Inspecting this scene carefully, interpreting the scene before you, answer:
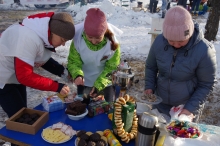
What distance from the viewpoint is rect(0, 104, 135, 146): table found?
1914mm

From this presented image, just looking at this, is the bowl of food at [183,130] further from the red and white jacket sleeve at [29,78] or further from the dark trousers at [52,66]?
the dark trousers at [52,66]

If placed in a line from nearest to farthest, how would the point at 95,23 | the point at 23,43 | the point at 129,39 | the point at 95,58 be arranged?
the point at 23,43
the point at 95,23
the point at 95,58
the point at 129,39

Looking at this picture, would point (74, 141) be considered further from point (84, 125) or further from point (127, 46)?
point (127, 46)

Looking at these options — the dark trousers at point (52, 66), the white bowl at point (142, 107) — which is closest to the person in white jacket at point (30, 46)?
the dark trousers at point (52, 66)

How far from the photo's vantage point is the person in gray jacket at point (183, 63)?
6.63 feet

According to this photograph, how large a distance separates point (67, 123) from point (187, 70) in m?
1.29

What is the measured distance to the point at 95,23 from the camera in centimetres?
233

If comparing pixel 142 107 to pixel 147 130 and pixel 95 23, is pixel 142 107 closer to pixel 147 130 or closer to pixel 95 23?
pixel 147 130

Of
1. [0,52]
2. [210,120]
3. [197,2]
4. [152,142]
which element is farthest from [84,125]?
[197,2]

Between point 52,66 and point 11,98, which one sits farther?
point 52,66

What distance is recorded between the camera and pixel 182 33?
201 centimetres

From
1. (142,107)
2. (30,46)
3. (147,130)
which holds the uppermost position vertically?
(30,46)

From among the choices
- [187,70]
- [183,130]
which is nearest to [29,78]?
[183,130]

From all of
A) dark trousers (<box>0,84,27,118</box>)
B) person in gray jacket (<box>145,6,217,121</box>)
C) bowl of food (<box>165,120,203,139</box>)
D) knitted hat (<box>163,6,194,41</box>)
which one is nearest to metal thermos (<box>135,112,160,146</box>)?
bowl of food (<box>165,120,203,139</box>)
